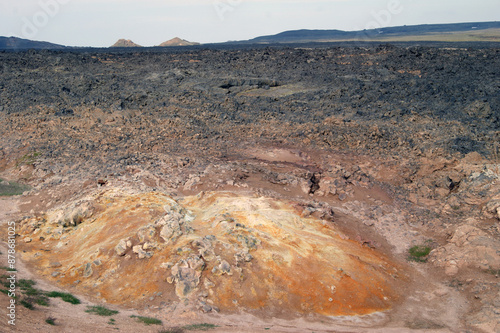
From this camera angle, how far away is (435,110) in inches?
826

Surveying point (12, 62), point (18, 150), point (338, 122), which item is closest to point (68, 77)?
point (12, 62)

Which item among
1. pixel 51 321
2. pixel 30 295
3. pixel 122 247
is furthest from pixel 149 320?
pixel 30 295

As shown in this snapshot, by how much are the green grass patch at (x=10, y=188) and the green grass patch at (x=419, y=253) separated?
13.5m

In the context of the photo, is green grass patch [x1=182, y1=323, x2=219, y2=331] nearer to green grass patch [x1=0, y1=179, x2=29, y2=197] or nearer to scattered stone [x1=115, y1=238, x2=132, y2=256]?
scattered stone [x1=115, y1=238, x2=132, y2=256]

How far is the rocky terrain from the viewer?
9227 millimetres

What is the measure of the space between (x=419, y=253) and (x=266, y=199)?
15.2 ft

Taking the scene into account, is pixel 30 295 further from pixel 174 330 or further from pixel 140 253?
pixel 174 330

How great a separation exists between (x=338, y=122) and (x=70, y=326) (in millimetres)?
16079

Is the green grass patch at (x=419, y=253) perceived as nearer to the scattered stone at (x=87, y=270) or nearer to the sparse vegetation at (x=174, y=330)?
the sparse vegetation at (x=174, y=330)

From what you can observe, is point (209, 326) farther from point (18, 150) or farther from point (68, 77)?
point (68, 77)

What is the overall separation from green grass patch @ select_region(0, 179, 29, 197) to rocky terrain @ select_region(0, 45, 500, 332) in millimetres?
322

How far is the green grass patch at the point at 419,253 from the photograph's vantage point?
1155cm

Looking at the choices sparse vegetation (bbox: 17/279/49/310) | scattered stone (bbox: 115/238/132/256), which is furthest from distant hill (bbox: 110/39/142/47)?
sparse vegetation (bbox: 17/279/49/310)

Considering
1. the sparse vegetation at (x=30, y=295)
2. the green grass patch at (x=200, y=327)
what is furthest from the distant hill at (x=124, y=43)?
the green grass patch at (x=200, y=327)
